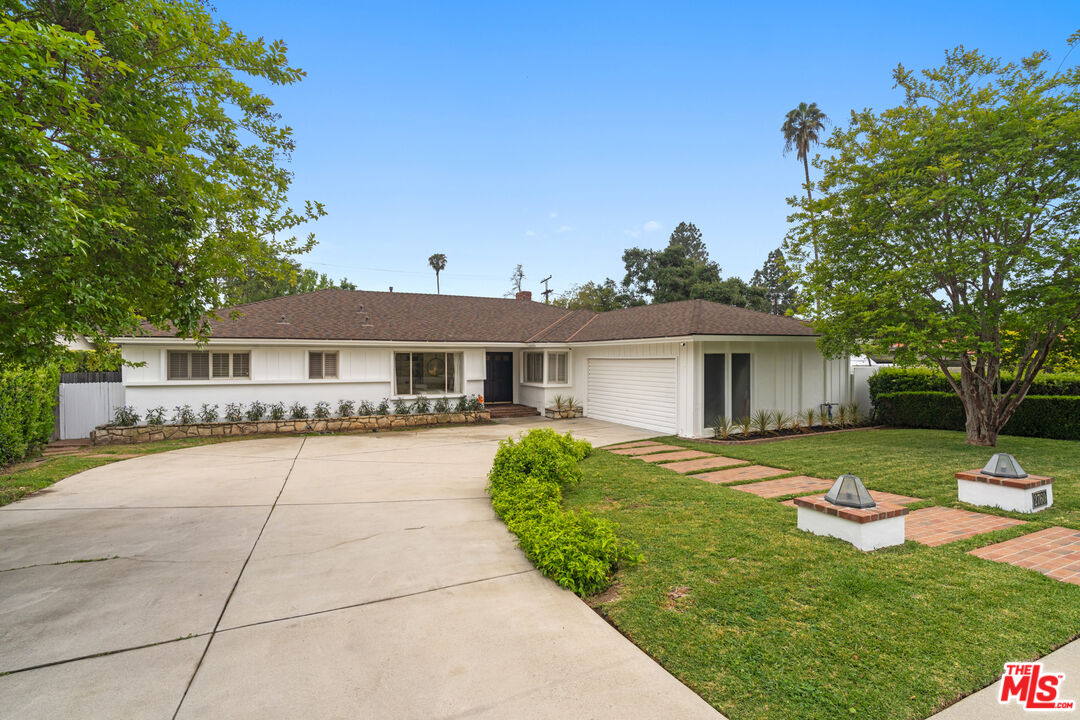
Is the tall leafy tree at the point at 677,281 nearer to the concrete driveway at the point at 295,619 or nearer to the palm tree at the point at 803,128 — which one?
the palm tree at the point at 803,128

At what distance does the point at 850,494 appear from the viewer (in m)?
4.80

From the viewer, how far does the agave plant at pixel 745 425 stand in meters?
12.2

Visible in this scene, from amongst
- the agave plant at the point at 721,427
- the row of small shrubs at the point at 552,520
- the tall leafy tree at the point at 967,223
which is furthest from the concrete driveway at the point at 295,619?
the tall leafy tree at the point at 967,223

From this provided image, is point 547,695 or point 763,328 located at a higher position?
point 763,328

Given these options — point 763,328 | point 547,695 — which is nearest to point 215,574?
point 547,695

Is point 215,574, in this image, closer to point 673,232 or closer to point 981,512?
point 981,512

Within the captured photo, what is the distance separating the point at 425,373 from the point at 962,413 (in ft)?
50.0

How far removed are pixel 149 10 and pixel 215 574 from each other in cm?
573

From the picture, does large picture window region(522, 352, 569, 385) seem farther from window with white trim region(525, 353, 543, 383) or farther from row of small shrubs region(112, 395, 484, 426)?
row of small shrubs region(112, 395, 484, 426)

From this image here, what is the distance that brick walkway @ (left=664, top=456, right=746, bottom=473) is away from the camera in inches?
339

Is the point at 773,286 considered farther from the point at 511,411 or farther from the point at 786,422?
the point at 511,411

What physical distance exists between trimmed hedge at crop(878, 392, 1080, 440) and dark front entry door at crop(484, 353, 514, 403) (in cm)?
1240

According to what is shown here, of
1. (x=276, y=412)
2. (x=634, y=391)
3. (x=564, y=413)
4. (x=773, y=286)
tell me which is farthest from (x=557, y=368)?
(x=773, y=286)

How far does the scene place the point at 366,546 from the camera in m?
5.04
